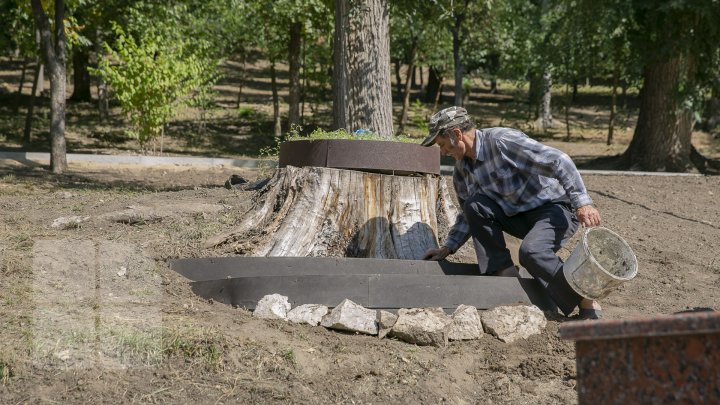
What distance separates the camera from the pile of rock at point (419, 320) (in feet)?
17.0

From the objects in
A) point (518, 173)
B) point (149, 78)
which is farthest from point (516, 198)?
point (149, 78)

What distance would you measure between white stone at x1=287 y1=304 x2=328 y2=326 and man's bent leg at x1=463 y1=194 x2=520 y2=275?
135 centimetres

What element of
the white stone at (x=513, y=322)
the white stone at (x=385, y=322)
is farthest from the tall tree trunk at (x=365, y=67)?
the white stone at (x=385, y=322)

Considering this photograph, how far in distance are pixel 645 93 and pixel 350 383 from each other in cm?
1324

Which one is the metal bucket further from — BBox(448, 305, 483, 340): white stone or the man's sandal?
BBox(448, 305, 483, 340): white stone

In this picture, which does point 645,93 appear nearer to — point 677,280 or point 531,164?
point 677,280

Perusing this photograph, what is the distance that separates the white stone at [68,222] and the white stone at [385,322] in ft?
10.2

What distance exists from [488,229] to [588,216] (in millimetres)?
810

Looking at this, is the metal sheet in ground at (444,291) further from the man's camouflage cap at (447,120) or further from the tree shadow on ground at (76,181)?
the tree shadow on ground at (76,181)

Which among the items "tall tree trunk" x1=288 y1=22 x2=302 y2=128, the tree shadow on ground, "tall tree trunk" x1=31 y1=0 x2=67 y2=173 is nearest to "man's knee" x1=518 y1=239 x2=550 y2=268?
the tree shadow on ground

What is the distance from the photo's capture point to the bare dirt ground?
4.12m

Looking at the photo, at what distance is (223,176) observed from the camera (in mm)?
14391

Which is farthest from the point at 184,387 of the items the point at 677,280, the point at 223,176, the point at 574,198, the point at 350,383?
the point at 223,176

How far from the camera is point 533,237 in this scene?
578 cm
